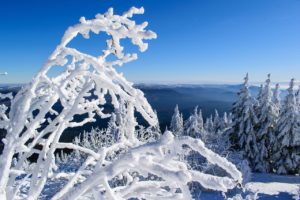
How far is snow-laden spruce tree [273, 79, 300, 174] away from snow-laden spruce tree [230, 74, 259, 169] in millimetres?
2031

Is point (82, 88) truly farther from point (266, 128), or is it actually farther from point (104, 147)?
point (266, 128)

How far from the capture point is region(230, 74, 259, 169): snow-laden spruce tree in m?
33.4

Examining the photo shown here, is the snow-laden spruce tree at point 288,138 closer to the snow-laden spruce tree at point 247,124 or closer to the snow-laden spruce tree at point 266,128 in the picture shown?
the snow-laden spruce tree at point 266,128

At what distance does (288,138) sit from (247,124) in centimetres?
372

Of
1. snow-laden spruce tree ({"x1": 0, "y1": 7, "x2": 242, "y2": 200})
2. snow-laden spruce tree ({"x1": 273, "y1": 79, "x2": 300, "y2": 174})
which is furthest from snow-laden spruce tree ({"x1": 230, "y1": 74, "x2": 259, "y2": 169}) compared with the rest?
snow-laden spruce tree ({"x1": 0, "y1": 7, "x2": 242, "y2": 200})

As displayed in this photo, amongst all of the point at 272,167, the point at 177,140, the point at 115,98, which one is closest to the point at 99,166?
the point at 177,140

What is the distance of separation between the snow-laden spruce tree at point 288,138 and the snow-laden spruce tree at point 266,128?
79 cm

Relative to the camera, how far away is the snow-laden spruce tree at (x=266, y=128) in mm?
33250

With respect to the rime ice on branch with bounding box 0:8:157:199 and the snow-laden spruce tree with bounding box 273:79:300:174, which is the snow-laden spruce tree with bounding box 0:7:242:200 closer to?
the rime ice on branch with bounding box 0:8:157:199

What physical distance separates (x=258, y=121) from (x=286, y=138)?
9.51 ft

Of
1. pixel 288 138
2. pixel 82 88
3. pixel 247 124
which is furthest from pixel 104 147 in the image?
pixel 247 124

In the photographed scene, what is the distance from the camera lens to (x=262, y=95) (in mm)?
34188

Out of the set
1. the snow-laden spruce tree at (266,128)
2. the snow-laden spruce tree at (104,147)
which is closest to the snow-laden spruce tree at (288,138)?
the snow-laden spruce tree at (266,128)

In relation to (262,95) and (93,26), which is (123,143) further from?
(262,95)
